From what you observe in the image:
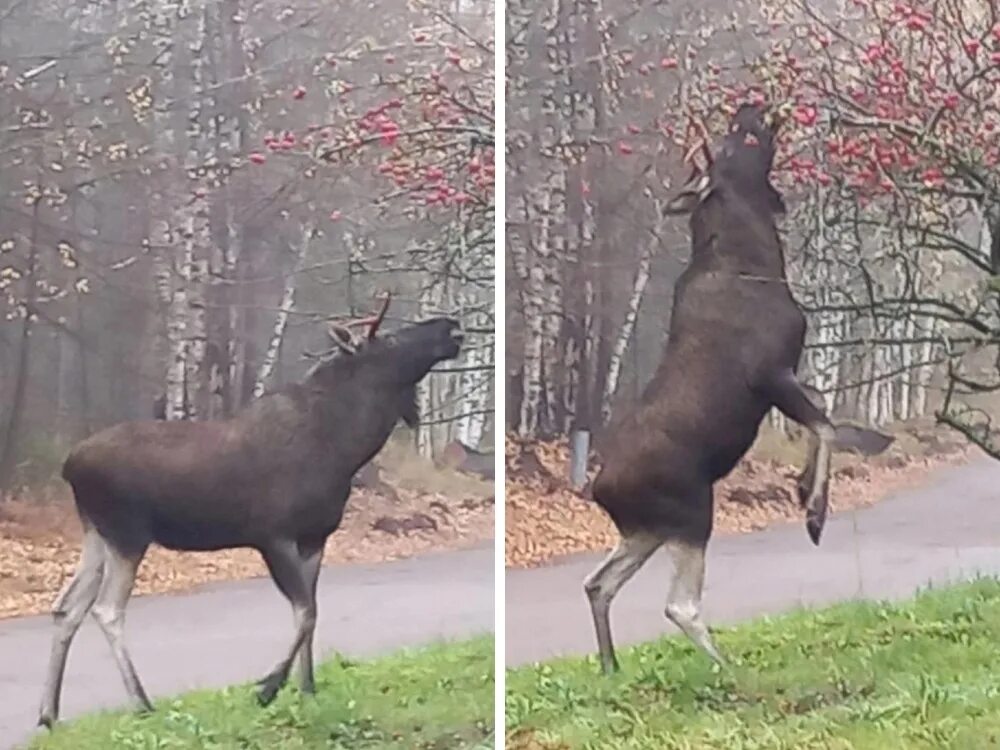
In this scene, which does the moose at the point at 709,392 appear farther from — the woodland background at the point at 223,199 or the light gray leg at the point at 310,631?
the light gray leg at the point at 310,631

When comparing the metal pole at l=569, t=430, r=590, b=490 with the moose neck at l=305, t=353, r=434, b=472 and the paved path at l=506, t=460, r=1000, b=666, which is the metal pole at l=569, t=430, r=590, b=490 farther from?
the moose neck at l=305, t=353, r=434, b=472

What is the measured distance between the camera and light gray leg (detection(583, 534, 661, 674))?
2.32 meters

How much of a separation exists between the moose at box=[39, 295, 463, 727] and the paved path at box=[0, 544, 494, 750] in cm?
2

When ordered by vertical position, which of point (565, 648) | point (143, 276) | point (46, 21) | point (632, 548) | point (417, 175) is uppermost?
point (46, 21)

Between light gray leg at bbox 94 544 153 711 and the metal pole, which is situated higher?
the metal pole

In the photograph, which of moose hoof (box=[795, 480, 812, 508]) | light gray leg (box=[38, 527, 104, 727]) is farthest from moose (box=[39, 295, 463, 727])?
moose hoof (box=[795, 480, 812, 508])

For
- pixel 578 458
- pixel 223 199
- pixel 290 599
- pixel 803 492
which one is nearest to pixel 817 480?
pixel 803 492

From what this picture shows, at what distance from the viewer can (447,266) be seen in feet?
7.75

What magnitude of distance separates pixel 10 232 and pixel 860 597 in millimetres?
1402

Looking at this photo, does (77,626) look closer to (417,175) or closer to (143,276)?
(143,276)

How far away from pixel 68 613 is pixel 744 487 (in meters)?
1.04

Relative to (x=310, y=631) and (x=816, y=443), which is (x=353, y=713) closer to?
(x=310, y=631)

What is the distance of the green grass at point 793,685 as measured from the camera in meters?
2.25

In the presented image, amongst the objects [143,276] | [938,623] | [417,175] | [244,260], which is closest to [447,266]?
[417,175]
